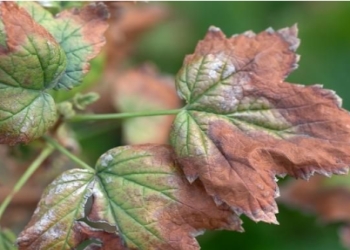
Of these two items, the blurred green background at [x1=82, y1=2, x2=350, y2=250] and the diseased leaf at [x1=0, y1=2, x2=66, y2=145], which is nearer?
the diseased leaf at [x1=0, y1=2, x2=66, y2=145]

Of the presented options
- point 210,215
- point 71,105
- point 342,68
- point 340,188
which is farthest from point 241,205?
point 342,68

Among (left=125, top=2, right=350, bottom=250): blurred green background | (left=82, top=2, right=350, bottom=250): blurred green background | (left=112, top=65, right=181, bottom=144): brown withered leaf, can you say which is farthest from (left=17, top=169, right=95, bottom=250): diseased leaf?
(left=125, top=2, right=350, bottom=250): blurred green background

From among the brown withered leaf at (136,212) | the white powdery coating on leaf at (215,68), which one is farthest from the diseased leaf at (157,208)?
the white powdery coating on leaf at (215,68)

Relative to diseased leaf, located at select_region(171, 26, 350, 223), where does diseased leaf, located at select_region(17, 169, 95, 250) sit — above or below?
below

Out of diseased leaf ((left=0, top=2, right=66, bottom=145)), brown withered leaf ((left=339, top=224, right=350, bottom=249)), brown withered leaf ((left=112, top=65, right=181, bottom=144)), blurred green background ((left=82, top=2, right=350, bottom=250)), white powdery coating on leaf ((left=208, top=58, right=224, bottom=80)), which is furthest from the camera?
blurred green background ((left=82, top=2, right=350, bottom=250))

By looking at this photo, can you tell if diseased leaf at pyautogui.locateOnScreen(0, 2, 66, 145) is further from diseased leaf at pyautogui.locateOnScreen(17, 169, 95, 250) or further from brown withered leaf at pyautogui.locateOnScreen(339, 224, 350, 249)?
brown withered leaf at pyautogui.locateOnScreen(339, 224, 350, 249)

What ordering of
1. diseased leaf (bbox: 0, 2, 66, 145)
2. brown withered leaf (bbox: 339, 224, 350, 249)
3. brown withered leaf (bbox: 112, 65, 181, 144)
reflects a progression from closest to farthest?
1. diseased leaf (bbox: 0, 2, 66, 145)
2. brown withered leaf (bbox: 339, 224, 350, 249)
3. brown withered leaf (bbox: 112, 65, 181, 144)

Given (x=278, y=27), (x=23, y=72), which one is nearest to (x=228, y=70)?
(x=23, y=72)
